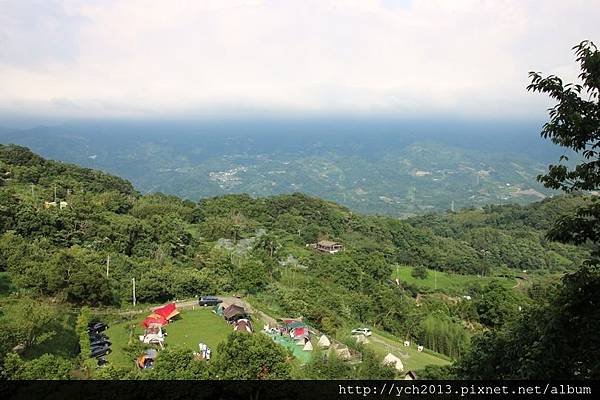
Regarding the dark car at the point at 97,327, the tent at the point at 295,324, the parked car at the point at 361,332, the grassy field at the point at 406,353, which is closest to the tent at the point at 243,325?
the tent at the point at 295,324

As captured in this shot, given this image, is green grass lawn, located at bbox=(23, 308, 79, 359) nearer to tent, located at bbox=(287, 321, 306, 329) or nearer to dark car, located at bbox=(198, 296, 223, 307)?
dark car, located at bbox=(198, 296, 223, 307)

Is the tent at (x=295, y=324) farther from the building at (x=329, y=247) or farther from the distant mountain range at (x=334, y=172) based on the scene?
the distant mountain range at (x=334, y=172)

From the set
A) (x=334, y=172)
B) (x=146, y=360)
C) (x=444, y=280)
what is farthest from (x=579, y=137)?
(x=334, y=172)

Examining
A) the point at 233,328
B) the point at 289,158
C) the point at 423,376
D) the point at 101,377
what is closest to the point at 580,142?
the point at 101,377

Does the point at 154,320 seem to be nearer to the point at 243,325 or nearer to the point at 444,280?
the point at 243,325

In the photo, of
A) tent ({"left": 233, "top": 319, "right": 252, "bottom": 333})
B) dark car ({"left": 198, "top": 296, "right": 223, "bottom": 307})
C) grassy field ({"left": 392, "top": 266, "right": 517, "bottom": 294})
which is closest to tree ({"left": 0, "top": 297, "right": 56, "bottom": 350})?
tent ({"left": 233, "top": 319, "right": 252, "bottom": 333})

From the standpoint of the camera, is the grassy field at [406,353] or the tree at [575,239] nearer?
the tree at [575,239]
